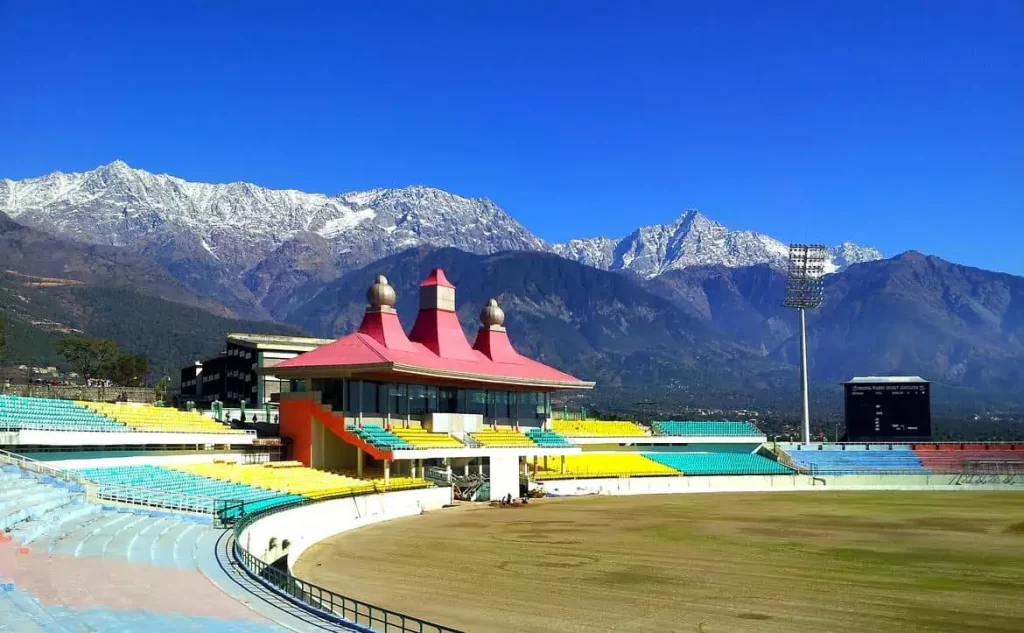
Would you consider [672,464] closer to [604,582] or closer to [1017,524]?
[1017,524]

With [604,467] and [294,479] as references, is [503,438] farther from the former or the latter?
[294,479]

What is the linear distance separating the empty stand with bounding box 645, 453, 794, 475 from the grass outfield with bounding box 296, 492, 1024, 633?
2004 cm

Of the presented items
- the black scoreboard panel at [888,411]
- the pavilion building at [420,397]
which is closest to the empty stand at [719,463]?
the black scoreboard panel at [888,411]

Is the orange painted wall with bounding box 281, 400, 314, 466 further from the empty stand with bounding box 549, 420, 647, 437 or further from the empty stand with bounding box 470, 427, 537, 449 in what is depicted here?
the empty stand with bounding box 549, 420, 647, 437

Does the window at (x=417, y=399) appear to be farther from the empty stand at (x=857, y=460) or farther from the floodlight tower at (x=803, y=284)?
the floodlight tower at (x=803, y=284)

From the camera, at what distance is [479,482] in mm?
61250

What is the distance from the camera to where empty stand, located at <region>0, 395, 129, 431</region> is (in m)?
39.8

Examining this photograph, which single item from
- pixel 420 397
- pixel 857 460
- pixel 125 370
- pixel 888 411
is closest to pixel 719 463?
pixel 857 460

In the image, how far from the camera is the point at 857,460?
80.8 m

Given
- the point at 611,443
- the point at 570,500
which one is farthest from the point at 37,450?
the point at 611,443

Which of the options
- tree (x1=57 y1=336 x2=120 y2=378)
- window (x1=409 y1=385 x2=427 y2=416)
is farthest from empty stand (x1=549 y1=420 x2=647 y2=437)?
tree (x1=57 y1=336 x2=120 y2=378)

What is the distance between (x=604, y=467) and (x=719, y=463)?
10.6 meters

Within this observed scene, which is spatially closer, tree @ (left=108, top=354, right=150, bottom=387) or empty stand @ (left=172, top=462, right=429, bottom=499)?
empty stand @ (left=172, top=462, right=429, bottom=499)

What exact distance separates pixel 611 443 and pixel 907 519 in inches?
1431
